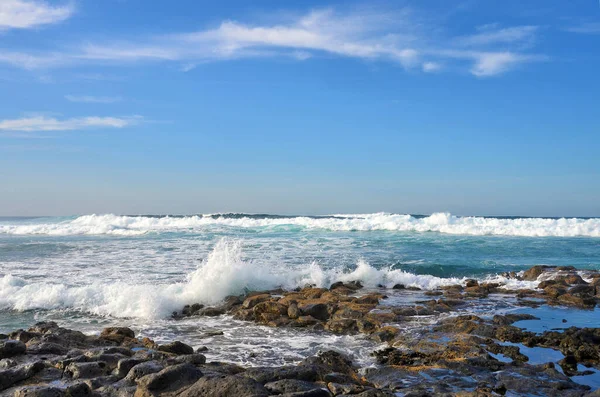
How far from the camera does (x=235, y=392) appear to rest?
5195mm

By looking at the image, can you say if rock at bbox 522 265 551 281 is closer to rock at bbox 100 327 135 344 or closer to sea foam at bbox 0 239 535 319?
sea foam at bbox 0 239 535 319

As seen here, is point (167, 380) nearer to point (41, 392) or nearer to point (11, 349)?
point (41, 392)

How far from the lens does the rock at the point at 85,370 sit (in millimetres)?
6496

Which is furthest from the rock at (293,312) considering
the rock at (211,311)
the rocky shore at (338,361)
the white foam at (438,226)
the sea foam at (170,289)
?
the white foam at (438,226)

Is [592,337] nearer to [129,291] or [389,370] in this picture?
[389,370]

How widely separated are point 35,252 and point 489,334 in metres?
23.4

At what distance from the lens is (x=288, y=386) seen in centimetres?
557

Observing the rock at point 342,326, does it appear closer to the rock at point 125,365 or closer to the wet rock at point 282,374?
the wet rock at point 282,374

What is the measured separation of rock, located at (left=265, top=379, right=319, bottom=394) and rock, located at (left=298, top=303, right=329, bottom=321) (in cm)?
541

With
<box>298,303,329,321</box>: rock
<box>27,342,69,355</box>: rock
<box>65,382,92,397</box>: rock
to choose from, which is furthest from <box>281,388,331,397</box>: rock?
<box>298,303,329,321</box>: rock

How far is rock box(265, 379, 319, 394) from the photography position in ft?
18.0

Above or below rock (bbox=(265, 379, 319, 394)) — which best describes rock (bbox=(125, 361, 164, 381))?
below

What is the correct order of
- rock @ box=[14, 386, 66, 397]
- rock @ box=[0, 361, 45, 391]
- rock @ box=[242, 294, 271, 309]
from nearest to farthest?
1. rock @ box=[14, 386, 66, 397]
2. rock @ box=[0, 361, 45, 391]
3. rock @ box=[242, 294, 271, 309]

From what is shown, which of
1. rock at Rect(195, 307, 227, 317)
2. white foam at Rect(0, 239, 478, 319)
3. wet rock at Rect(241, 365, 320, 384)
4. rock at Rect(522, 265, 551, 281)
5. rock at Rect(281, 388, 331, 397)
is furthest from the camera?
rock at Rect(522, 265, 551, 281)
